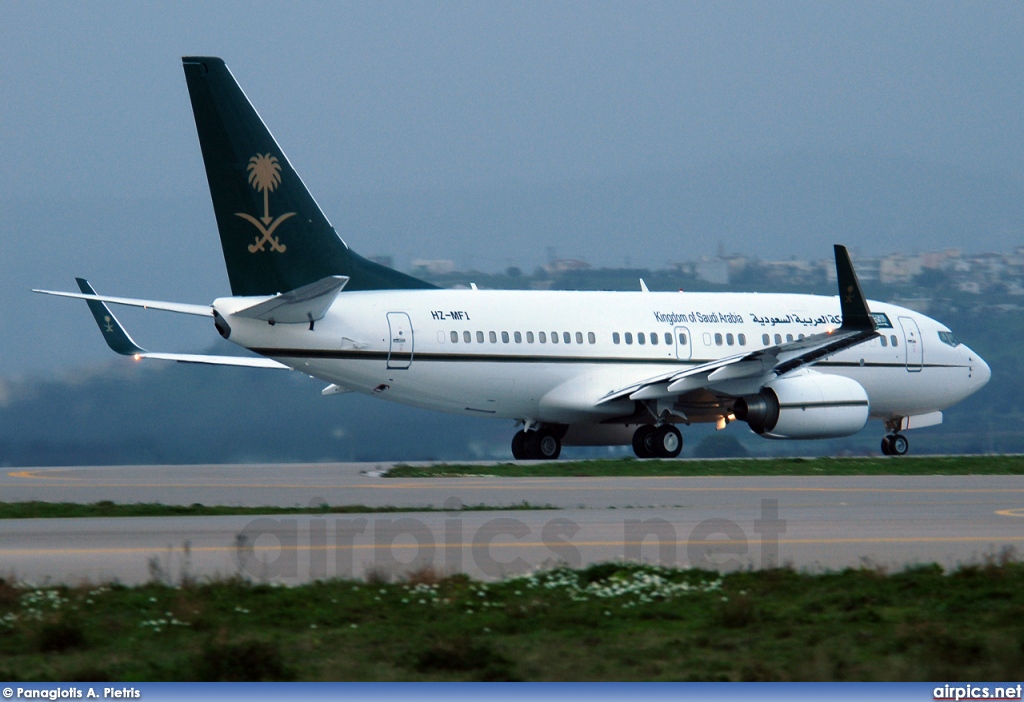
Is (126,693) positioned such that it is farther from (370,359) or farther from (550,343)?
(550,343)

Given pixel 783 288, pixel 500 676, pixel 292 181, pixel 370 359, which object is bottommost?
pixel 500 676

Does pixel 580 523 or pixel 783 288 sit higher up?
pixel 783 288

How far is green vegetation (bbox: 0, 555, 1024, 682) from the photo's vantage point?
9.48 metres

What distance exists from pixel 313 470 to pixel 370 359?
9.59 feet

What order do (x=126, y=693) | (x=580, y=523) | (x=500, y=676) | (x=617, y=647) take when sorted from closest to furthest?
(x=126, y=693) → (x=500, y=676) → (x=617, y=647) → (x=580, y=523)

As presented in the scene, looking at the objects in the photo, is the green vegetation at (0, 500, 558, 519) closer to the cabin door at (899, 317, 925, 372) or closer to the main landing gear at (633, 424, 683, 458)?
the main landing gear at (633, 424, 683, 458)

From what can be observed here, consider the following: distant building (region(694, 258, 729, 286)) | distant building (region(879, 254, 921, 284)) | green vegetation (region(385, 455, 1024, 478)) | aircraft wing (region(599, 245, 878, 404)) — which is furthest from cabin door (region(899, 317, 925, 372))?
distant building (region(879, 254, 921, 284))

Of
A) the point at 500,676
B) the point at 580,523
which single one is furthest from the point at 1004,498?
the point at 500,676

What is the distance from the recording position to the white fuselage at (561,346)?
33.8 metres

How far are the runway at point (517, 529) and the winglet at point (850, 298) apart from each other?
6.30 meters

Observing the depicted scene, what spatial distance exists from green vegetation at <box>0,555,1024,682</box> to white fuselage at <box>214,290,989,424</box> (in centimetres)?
2060

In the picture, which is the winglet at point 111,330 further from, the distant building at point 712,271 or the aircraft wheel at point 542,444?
the distant building at point 712,271

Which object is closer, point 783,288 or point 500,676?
Result: point 500,676

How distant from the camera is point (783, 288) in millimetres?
129375
